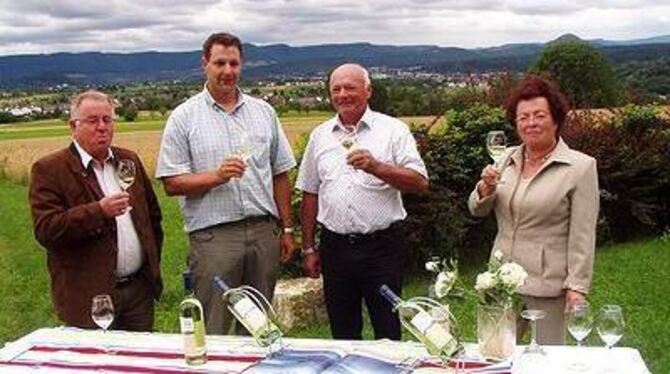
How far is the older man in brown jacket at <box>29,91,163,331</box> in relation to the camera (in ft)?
15.3

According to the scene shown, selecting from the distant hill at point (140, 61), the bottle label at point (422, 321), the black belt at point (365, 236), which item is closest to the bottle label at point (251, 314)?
the bottle label at point (422, 321)

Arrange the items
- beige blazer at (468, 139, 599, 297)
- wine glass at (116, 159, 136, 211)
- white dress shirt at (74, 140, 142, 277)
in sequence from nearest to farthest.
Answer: beige blazer at (468, 139, 599, 297) → wine glass at (116, 159, 136, 211) → white dress shirt at (74, 140, 142, 277)

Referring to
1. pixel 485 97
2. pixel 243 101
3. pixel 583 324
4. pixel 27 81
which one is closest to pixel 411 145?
pixel 243 101

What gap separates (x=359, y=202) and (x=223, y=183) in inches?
32.4

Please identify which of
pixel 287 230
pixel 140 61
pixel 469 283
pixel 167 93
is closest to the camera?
pixel 287 230

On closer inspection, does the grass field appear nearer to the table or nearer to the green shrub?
the green shrub

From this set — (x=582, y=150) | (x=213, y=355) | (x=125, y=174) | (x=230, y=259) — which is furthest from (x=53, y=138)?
(x=213, y=355)

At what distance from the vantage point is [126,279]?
4.93 m

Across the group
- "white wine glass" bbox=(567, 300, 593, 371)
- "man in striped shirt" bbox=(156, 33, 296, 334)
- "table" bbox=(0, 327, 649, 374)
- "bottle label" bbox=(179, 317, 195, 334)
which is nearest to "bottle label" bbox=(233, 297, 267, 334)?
"table" bbox=(0, 327, 649, 374)

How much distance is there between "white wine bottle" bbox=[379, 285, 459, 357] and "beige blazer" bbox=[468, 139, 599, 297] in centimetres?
109

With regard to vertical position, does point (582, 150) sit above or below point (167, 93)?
above

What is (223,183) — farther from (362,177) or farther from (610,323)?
(610,323)

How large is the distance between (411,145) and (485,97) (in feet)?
27.2

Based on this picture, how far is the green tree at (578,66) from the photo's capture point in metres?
21.6
